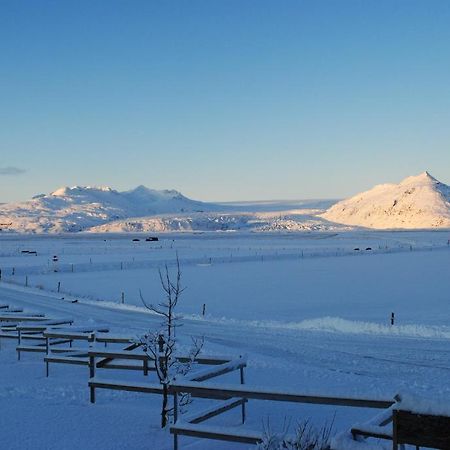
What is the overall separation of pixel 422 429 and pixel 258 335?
55.4 ft

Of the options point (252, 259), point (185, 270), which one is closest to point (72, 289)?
point (185, 270)

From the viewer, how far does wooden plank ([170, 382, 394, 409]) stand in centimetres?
749

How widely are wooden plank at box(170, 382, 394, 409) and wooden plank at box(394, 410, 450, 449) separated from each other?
265cm

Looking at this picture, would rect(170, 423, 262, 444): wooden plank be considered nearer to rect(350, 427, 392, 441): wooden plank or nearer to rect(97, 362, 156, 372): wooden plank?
rect(350, 427, 392, 441): wooden plank

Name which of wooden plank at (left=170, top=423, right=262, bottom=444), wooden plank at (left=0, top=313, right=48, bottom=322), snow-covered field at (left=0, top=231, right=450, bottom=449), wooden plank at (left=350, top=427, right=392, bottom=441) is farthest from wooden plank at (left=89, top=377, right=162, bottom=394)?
wooden plank at (left=0, top=313, right=48, bottom=322)

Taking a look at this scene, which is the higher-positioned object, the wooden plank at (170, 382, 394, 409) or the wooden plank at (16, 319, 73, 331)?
the wooden plank at (170, 382, 394, 409)

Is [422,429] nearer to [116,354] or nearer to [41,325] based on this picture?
[116,354]

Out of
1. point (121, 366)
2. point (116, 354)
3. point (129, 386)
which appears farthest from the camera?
point (121, 366)

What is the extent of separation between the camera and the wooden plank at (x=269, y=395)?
7.49m

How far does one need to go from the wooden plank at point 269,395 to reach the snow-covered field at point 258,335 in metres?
0.13

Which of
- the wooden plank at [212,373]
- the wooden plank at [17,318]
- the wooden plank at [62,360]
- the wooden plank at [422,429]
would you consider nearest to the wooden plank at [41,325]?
the wooden plank at [17,318]

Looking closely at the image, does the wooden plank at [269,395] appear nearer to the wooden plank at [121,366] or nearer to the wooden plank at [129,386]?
the wooden plank at [129,386]

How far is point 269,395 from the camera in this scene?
7.84 meters

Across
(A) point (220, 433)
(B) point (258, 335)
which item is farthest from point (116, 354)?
(B) point (258, 335)
